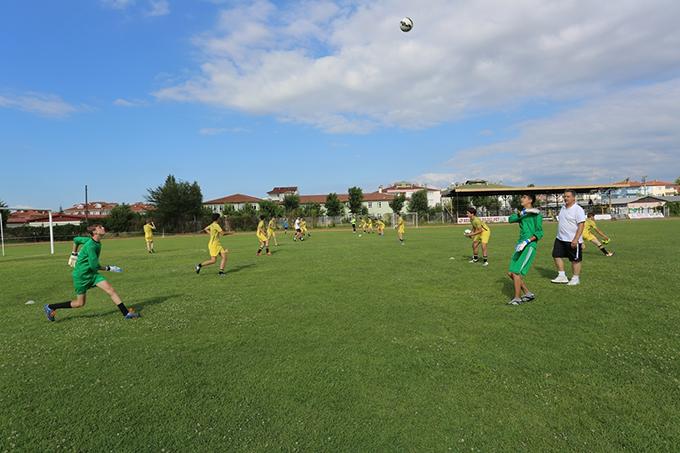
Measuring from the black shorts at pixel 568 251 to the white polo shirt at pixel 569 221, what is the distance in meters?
0.12

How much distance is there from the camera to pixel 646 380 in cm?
427

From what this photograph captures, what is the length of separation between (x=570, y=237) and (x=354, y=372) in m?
7.28

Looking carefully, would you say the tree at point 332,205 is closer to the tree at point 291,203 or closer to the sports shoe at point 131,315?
the tree at point 291,203

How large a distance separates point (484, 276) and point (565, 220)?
2.46m

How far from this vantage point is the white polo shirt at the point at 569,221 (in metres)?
9.18

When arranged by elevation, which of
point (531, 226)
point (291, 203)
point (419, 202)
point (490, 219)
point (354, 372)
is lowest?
point (354, 372)

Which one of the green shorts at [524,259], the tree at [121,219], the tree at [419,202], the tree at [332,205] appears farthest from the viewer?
the tree at [419,202]

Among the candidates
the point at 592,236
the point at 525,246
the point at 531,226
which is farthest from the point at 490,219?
the point at 525,246

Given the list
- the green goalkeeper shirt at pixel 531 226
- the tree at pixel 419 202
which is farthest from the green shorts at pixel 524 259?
the tree at pixel 419 202

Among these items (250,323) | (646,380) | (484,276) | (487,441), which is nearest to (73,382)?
(250,323)

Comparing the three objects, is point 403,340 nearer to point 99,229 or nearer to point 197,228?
point 99,229

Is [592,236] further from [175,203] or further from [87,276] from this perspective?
[175,203]

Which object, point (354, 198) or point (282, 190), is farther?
point (282, 190)

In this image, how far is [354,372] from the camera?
4656 millimetres
